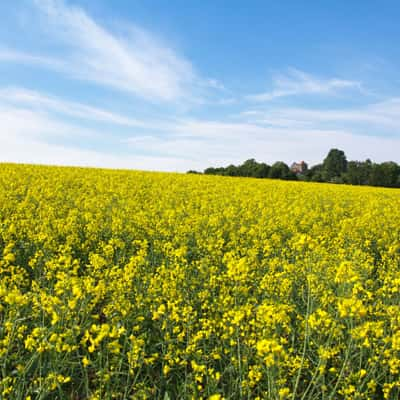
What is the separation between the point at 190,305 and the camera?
409 centimetres

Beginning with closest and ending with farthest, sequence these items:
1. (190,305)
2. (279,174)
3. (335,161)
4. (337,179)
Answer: (190,305), (279,174), (337,179), (335,161)

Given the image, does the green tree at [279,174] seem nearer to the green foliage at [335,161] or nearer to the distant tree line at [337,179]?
the distant tree line at [337,179]

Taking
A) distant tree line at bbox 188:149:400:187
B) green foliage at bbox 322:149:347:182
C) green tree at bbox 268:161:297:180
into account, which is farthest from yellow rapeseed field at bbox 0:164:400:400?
green foliage at bbox 322:149:347:182

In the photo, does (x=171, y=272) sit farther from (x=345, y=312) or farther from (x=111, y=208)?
(x=111, y=208)

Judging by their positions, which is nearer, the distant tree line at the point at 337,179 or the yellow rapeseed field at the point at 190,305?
the yellow rapeseed field at the point at 190,305

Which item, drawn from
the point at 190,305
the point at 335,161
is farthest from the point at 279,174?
the point at 190,305

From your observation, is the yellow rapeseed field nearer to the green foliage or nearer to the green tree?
the green tree

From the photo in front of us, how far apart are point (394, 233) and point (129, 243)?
228 inches

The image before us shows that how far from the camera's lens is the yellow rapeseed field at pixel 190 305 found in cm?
290

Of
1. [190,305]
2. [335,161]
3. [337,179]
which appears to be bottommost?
[190,305]

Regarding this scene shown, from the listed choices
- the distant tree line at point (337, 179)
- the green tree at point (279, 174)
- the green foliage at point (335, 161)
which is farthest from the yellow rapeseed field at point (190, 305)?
the green foliage at point (335, 161)

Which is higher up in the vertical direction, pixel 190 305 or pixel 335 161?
pixel 335 161

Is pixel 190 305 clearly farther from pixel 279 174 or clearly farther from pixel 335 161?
pixel 335 161

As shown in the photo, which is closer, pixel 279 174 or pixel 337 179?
pixel 279 174
